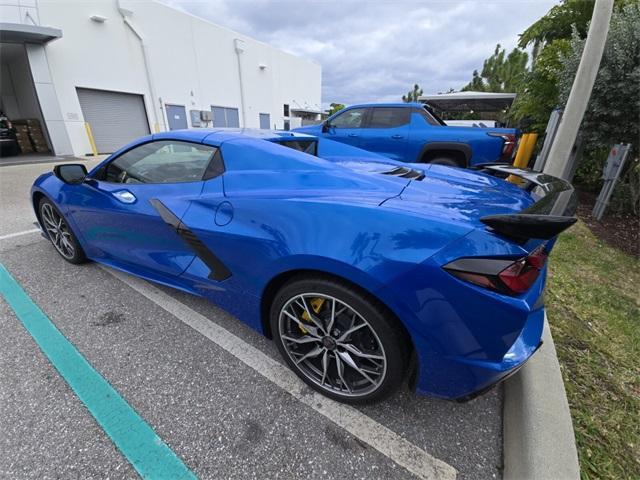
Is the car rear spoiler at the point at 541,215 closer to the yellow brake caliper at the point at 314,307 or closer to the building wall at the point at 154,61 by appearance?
the yellow brake caliper at the point at 314,307

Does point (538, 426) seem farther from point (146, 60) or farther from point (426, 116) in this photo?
point (146, 60)

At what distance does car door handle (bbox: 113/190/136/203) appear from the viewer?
2.29 m

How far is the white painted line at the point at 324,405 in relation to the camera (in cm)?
143

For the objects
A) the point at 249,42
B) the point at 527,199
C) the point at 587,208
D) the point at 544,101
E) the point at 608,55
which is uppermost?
the point at 249,42

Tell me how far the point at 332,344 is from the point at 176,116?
59.2 feet

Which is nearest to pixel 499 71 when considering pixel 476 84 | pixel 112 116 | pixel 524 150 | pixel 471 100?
pixel 476 84

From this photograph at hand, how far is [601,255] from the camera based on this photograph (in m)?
3.80

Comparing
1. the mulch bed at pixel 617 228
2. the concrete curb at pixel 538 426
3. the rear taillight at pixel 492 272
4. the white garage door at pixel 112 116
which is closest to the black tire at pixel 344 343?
the rear taillight at pixel 492 272

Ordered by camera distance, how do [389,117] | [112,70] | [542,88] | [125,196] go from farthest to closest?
[112,70], [542,88], [389,117], [125,196]

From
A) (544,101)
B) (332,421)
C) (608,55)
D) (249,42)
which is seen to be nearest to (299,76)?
(249,42)

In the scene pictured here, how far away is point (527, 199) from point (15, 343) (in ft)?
10.8

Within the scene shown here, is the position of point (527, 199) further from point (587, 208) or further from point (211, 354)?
point (587, 208)

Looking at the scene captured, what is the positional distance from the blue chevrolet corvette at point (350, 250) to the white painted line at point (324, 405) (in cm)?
8

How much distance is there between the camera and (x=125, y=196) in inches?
92.4
